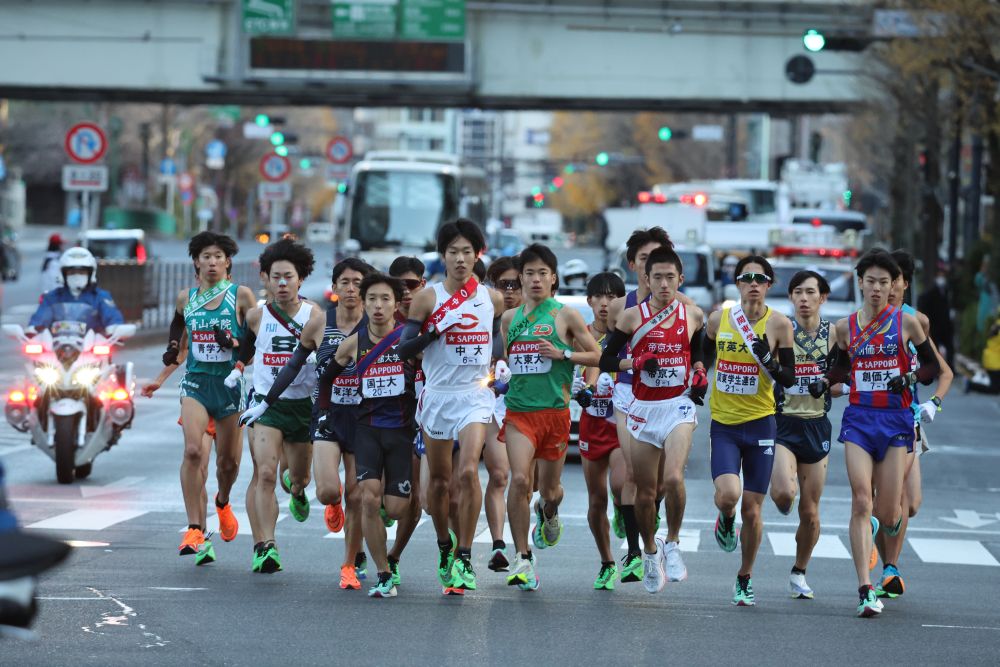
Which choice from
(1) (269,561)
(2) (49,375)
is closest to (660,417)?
(1) (269,561)

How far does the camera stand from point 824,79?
42188 mm

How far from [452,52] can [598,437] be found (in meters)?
28.1

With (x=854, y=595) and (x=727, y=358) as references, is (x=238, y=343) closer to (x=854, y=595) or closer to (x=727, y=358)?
(x=727, y=358)

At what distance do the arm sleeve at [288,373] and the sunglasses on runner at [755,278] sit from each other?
2.49m

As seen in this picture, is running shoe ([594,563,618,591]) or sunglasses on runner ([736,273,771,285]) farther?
running shoe ([594,563,618,591])

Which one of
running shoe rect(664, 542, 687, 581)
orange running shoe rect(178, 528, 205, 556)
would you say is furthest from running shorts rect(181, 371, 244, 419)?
running shoe rect(664, 542, 687, 581)

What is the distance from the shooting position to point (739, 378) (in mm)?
10477

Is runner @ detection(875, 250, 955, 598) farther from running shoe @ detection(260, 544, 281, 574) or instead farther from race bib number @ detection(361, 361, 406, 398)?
running shoe @ detection(260, 544, 281, 574)

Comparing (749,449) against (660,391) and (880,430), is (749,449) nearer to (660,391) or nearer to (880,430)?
(660,391)

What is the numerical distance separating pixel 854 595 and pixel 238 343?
13.2 feet

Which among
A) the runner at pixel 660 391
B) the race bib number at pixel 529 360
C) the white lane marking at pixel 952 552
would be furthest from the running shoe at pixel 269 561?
the white lane marking at pixel 952 552

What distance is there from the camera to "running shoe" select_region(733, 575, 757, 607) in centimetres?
1038

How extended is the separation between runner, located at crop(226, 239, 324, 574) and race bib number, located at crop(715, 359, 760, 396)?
234cm

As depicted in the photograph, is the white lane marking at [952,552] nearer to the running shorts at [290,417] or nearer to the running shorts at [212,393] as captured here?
the running shorts at [290,417]
